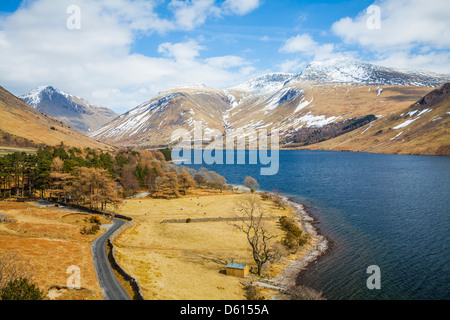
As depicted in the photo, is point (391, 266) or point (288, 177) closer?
point (391, 266)

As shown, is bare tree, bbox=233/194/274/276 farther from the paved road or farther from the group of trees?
the group of trees

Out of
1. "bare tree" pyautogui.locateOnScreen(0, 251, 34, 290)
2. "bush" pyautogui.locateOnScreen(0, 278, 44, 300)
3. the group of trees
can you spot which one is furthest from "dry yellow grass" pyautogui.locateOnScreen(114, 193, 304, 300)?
"bush" pyautogui.locateOnScreen(0, 278, 44, 300)

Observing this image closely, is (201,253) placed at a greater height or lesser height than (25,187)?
lesser

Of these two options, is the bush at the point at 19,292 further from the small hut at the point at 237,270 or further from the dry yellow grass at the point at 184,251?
the small hut at the point at 237,270

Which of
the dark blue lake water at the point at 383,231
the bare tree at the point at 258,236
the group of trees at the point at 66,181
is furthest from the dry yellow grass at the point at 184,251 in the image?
A: the dark blue lake water at the point at 383,231

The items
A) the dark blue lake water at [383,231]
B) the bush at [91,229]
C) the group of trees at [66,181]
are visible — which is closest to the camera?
the dark blue lake water at [383,231]
